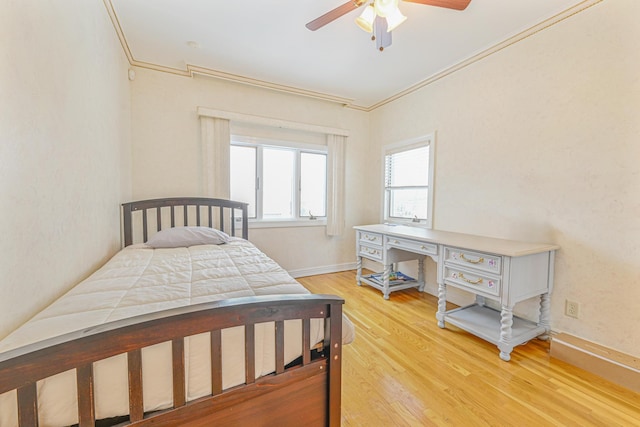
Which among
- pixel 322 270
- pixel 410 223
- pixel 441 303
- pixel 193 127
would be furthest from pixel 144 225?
pixel 410 223

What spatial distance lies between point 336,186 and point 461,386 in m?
2.65

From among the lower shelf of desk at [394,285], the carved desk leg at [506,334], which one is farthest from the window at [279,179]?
the carved desk leg at [506,334]

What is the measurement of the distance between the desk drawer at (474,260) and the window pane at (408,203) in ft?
3.52

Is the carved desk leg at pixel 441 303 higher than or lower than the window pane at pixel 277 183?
lower

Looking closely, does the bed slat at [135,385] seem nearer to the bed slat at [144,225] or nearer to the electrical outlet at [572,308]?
the bed slat at [144,225]

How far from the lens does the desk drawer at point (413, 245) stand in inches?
92.9

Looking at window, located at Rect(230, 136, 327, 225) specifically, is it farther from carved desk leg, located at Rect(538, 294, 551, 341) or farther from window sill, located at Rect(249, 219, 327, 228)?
carved desk leg, located at Rect(538, 294, 551, 341)

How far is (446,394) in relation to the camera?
4.94 feet

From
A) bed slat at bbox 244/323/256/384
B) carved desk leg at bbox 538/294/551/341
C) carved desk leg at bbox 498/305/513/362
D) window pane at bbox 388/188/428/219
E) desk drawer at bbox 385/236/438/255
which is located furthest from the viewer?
window pane at bbox 388/188/428/219

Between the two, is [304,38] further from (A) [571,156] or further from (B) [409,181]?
(A) [571,156]

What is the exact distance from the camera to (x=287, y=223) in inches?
139

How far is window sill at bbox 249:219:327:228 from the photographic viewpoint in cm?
337

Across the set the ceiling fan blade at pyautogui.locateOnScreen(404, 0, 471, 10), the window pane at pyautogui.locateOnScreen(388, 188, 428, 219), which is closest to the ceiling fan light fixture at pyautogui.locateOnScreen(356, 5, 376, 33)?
the ceiling fan blade at pyautogui.locateOnScreen(404, 0, 471, 10)

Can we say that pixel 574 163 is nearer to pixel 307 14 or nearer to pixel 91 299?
pixel 307 14
